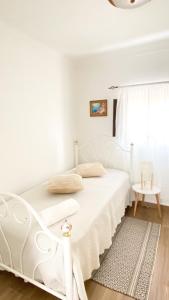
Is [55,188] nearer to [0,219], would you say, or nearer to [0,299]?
[0,219]

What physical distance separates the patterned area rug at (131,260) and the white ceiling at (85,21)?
2.51 m

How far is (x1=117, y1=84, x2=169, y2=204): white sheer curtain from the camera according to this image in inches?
114

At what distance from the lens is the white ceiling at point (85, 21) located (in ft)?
6.08

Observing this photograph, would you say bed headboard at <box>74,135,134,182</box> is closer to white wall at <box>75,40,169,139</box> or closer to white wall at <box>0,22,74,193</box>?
white wall at <box>75,40,169,139</box>

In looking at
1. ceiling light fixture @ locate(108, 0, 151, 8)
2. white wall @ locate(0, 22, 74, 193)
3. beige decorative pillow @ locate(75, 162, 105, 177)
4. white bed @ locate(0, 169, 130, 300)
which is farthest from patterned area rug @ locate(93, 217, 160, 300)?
ceiling light fixture @ locate(108, 0, 151, 8)

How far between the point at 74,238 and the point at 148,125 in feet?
6.93

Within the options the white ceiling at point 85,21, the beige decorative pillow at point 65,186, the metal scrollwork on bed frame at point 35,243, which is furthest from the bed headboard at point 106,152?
the metal scrollwork on bed frame at point 35,243

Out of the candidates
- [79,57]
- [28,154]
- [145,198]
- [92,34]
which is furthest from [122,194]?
[79,57]

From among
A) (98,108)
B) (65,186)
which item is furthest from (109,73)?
(65,186)

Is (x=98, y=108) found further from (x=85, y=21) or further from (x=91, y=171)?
(x=85, y=21)

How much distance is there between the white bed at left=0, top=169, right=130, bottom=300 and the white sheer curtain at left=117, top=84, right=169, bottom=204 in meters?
0.96

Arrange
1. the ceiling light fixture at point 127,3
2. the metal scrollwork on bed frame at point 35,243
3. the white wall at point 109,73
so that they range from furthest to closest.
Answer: the white wall at point 109,73
the ceiling light fixture at point 127,3
the metal scrollwork on bed frame at point 35,243

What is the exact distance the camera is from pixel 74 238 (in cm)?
152

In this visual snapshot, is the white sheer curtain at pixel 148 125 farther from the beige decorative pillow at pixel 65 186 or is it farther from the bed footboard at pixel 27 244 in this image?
the bed footboard at pixel 27 244
